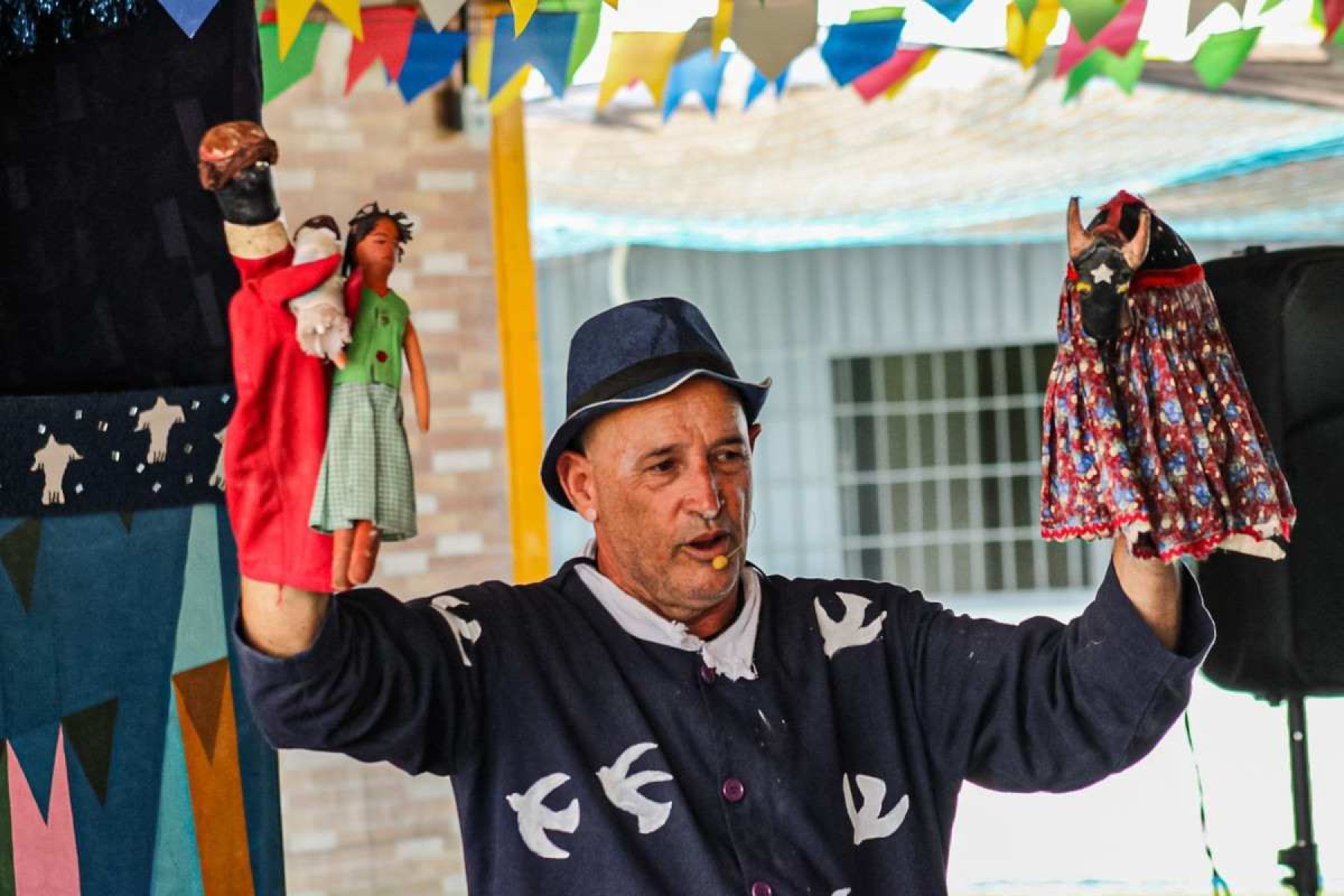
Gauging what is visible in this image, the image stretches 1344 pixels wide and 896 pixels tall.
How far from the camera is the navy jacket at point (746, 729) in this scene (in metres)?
1.68

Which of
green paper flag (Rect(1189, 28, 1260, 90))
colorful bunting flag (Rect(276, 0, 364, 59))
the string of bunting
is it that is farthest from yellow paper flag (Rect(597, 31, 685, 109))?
colorful bunting flag (Rect(276, 0, 364, 59))

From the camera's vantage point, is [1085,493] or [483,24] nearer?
[1085,493]

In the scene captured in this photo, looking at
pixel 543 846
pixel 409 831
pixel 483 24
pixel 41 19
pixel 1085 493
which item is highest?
pixel 483 24

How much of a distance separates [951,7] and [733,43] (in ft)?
1.78

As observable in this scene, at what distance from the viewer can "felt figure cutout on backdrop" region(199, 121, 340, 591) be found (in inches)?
49.5

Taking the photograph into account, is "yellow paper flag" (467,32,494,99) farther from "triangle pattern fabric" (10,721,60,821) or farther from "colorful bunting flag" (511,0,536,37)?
"triangle pattern fabric" (10,721,60,821)

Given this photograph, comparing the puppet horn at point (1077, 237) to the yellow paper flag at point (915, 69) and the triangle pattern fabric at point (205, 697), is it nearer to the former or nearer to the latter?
the triangle pattern fabric at point (205, 697)

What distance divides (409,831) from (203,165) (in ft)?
8.15

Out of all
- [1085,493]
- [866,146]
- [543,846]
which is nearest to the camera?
[1085,493]

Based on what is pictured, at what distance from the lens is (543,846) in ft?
5.70

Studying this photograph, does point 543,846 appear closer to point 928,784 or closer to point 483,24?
point 928,784

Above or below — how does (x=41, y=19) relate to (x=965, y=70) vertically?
below

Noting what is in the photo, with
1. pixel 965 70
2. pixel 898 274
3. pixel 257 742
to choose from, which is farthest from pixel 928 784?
pixel 898 274

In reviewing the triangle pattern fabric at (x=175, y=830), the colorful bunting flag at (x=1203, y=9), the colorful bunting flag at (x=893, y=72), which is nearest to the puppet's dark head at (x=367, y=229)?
the triangle pattern fabric at (x=175, y=830)
